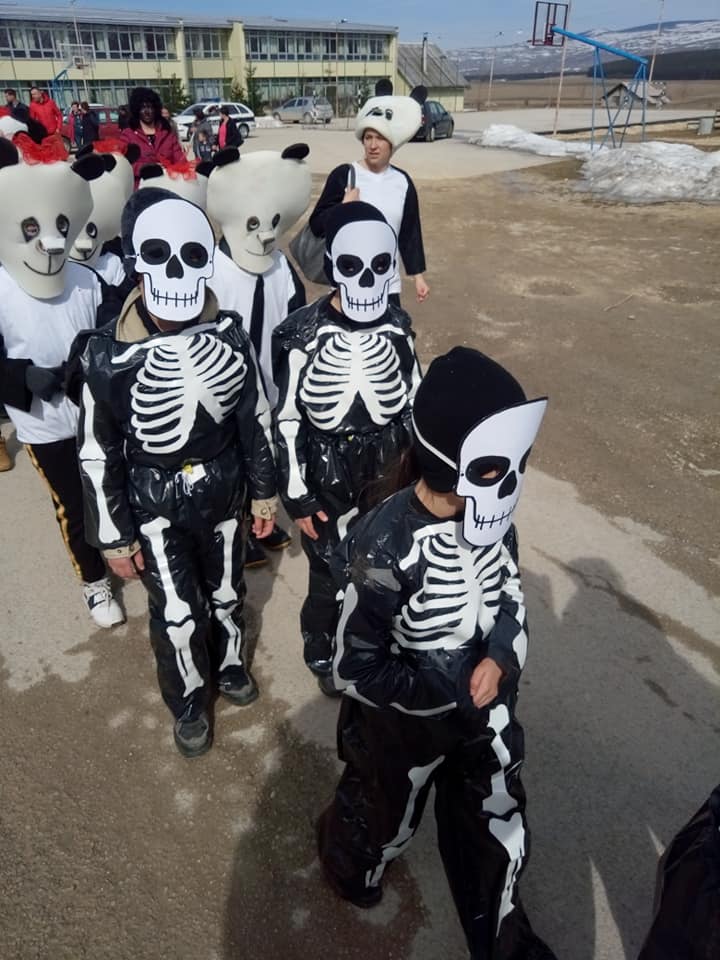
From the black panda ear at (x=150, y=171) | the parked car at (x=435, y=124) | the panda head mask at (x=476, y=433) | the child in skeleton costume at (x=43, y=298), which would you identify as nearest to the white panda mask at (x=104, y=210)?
the black panda ear at (x=150, y=171)

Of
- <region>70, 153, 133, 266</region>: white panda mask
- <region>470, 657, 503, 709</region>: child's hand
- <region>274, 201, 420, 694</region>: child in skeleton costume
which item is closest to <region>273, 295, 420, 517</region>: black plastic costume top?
<region>274, 201, 420, 694</region>: child in skeleton costume

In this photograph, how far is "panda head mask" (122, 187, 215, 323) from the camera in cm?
234

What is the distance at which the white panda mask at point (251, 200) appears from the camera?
345cm

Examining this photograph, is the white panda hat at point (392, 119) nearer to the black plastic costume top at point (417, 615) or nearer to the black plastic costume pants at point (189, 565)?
the black plastic costume pants at point (189, 565)

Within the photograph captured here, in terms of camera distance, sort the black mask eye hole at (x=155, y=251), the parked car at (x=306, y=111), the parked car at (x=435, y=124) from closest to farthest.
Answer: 1. the black mask eye hole at (x=155, y=251)
2. the parked car at (x=435, y=124)
3. the parked car at (x=306, y=111)

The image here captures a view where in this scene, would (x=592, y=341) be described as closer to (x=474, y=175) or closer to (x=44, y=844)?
(x=44, y=844)

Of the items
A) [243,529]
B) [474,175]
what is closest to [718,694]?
[243,529]

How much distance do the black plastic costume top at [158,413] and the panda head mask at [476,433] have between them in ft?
3.44

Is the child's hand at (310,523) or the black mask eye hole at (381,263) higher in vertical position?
the black mask eye hole at (381,263)

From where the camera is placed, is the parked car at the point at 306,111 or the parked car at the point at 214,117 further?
the parked car at the point at 306,111

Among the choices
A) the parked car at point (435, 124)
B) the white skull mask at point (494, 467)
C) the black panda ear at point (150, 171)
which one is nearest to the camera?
the white skull mask at point (494, 467)

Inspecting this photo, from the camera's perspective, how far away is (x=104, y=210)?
398 centimetres

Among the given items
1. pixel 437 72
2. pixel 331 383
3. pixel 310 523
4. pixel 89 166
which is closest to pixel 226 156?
pixel 89 166

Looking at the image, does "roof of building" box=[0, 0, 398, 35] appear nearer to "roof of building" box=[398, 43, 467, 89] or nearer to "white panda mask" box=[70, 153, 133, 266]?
"roof of building" box=[398, 43, 467, 89]
